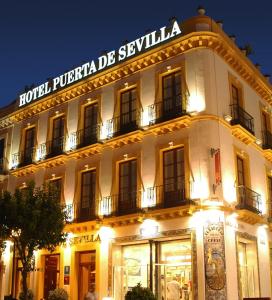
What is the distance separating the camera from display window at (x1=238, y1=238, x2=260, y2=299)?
65.5 ft

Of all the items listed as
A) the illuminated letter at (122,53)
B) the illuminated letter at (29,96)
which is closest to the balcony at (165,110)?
the illuminated letter at (122,53)

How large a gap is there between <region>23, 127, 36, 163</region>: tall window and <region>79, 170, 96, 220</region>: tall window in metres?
4.55

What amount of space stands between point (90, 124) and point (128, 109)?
8.52 feet

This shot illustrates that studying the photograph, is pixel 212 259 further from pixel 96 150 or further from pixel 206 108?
pixel 96 150

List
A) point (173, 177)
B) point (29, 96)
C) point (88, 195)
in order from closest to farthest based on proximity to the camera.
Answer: point (173, 177)
point (88, 195)
point (29, 96)

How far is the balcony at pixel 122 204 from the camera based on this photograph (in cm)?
2094

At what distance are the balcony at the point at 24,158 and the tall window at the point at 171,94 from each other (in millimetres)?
9011

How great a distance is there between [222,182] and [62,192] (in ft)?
29.7

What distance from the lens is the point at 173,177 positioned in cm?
2030

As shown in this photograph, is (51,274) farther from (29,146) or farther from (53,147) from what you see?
(29,146)

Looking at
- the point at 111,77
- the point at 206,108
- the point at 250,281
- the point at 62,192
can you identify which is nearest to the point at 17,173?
the point at 62,192

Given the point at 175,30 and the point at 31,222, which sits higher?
the point at 175,30

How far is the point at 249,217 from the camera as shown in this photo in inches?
798

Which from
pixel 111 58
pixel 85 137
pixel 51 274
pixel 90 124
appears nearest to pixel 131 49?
pixel 111 58
